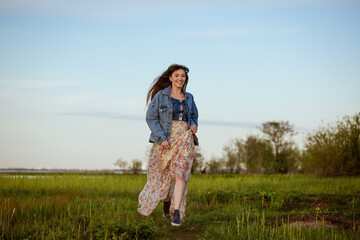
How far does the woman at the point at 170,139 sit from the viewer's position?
5.95 metres

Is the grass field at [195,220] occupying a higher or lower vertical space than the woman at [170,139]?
lower

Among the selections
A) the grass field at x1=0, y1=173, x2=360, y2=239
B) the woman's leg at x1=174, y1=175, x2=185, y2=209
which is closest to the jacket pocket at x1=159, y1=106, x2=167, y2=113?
the woman's leg at x1=174, y1=175, x2=185, y2=209

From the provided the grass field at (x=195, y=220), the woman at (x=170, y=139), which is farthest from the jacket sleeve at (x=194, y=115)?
the grass field at (x=195, y=220)

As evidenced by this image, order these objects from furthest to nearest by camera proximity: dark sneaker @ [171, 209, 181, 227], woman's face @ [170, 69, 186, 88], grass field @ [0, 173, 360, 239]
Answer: woman's face @ [170, 69, 186, 88] → dark sneaker @ [171, 209, 181, 227] → grass field @ [0, 173, 360, 239]

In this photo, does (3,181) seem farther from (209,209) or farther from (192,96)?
(192,96)

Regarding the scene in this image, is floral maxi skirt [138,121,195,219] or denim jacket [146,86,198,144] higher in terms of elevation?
denim jacket [146,86,198,144]

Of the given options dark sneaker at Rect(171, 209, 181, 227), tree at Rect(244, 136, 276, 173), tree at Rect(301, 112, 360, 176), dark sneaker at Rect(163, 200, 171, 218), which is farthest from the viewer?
tree at Rect(244, 136, 276, 173)

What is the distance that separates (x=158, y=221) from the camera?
6320 mm

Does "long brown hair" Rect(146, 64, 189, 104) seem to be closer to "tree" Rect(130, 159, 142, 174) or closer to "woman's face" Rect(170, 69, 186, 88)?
"woman's face" Rect(170, 69, 186, 88)

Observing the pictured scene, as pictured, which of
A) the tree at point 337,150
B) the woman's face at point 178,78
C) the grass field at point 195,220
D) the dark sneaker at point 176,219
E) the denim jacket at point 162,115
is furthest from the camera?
the tree at point 337,150

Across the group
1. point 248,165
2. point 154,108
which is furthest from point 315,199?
point 248,165

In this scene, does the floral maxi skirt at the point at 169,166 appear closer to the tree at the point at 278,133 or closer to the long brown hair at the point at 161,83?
the long brown hair at the point at 161,83

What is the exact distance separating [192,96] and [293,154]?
2743cm

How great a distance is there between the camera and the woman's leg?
570cm
